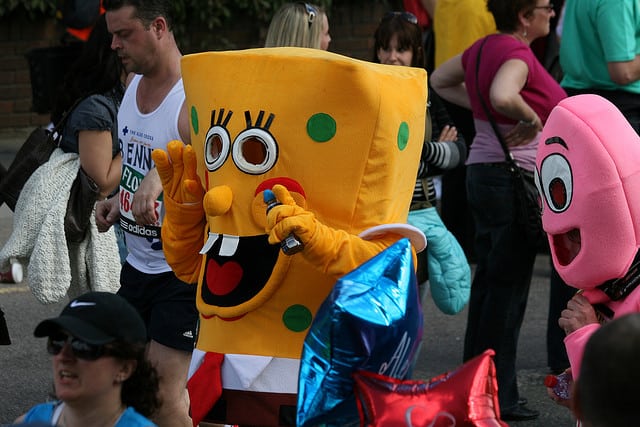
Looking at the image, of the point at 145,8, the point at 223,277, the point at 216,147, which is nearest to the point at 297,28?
the point at 145,8

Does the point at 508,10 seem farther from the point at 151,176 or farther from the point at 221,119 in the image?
the point at 221,119

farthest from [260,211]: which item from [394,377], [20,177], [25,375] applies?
[25,375]

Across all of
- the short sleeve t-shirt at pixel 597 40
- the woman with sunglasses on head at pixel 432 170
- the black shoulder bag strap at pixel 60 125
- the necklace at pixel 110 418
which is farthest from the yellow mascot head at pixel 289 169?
the short sleeve t-shirt at pixel 597 40

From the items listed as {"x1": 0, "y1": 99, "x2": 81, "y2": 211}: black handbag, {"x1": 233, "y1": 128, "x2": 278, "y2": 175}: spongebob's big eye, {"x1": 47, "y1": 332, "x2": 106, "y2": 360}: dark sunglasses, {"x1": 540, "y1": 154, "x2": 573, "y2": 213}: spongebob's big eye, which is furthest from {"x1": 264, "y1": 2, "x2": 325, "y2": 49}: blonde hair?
{"x1": 47, "y1": 332, "x2": 106, "y2": 360}: dark sunglasses

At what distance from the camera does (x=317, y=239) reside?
3.46 metres

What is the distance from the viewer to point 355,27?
13.2 metres

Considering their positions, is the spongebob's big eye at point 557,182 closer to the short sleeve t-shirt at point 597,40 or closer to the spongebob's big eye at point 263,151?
the spongebob's big eye at point 263,151

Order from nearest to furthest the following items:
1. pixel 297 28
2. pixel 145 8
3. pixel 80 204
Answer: pixel 145 8 → pixel 297 28 → pixel 80 204

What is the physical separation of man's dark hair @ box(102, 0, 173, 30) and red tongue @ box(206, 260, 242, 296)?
1.32 m

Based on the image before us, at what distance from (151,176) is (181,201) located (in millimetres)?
400

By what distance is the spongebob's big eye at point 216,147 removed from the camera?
3.72 m

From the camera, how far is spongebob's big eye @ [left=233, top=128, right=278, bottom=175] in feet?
12.0

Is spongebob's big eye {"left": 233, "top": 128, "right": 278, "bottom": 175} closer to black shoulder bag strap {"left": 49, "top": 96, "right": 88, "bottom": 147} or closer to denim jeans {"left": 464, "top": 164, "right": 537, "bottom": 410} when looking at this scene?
black shoulder bag strap {"left": 49, "top": 96, "right": 88, "bottom": 147}

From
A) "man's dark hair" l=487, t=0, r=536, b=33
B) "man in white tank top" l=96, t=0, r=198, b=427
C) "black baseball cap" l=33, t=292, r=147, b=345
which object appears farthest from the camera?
"man's dark hair" l=487, t=0, r=536, b=33
